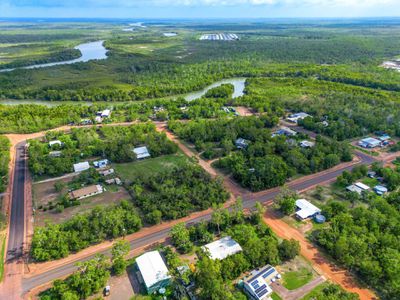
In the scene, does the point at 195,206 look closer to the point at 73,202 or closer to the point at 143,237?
the point at 143,237

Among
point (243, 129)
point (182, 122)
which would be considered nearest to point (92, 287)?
point (243, 129)

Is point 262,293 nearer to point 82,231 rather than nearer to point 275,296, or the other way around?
point 275,296

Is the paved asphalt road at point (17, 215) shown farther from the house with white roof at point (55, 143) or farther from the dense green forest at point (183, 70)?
the dense green forest at point (183, 70)

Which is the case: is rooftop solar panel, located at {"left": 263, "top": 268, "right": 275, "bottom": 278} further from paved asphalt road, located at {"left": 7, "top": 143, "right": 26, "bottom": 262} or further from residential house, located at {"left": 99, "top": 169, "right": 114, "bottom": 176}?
residential house, located at {"left": 99, "top": 169, "right": 114, "bottom": 176}

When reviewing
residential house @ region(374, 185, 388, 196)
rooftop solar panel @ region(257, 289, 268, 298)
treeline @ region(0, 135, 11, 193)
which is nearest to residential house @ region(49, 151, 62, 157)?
treeline @ region(0, 135, 11, 193)

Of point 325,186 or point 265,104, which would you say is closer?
point 325,186

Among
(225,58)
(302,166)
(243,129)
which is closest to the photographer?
(302,166)
